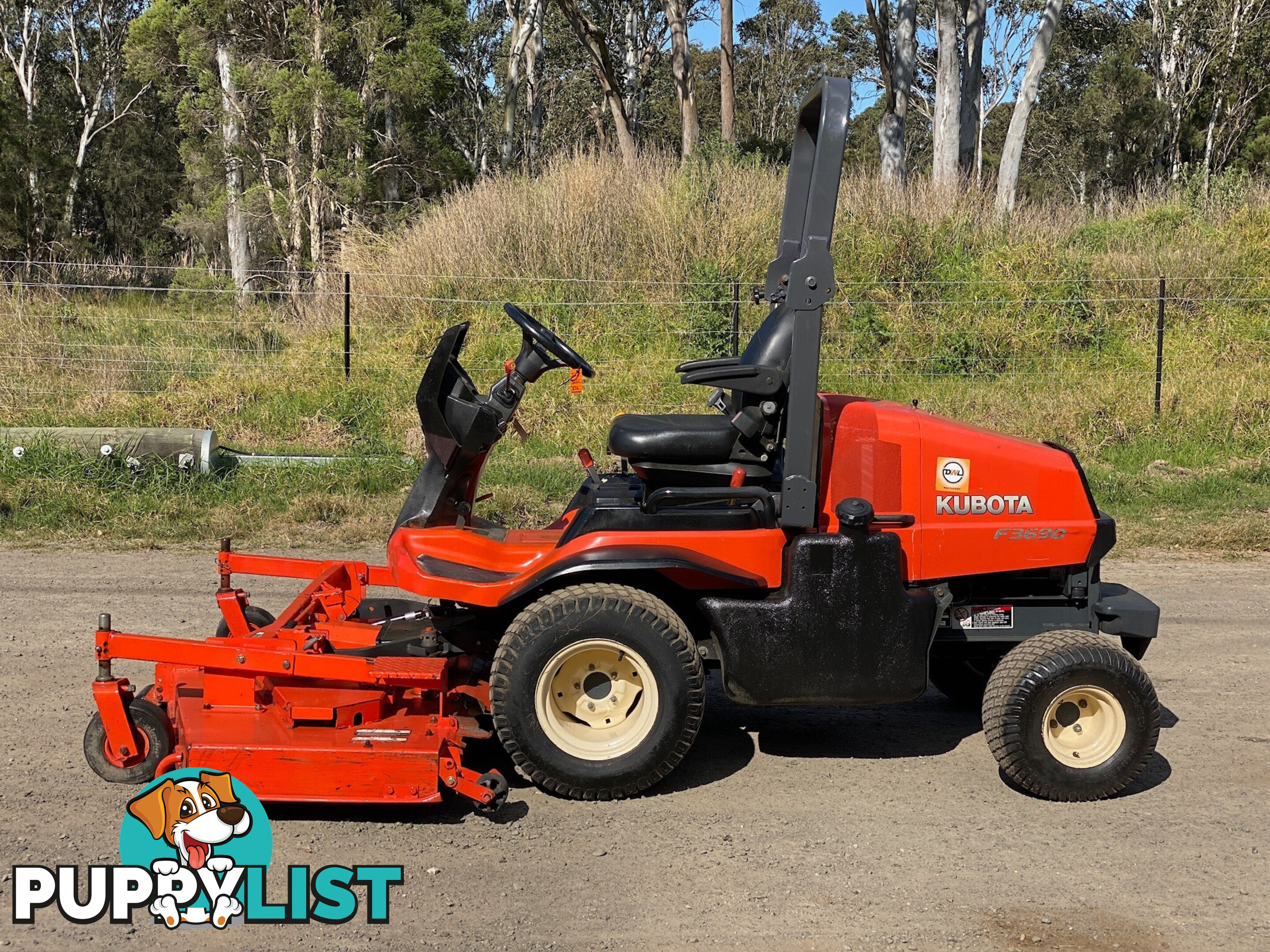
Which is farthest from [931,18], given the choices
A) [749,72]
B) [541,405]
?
[541,405]

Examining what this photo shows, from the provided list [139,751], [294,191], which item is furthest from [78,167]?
[139,751]

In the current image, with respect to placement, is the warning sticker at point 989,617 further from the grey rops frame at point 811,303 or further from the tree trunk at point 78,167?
the tree trunk at point 78,167

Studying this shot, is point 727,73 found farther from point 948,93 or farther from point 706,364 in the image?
point 706,364

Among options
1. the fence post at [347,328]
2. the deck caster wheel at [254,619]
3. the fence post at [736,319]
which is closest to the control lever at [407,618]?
the deck caster wheel at [254,619]

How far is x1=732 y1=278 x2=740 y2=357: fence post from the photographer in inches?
468

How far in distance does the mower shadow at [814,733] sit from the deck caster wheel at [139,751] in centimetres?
177

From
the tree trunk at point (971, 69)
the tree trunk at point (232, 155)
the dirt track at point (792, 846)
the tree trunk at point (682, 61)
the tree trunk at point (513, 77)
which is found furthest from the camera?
the tree trunk at point (513, 77)

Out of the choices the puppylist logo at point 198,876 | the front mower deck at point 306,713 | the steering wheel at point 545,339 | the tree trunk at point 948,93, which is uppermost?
the tree trunk at point 948,93

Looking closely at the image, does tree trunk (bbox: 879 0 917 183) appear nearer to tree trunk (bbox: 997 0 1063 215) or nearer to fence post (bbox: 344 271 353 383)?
tree trunk (bbox: 997 0 1063 215)

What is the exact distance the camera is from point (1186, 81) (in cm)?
3450

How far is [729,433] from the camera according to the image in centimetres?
454

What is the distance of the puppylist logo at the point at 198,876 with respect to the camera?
357 centimetres

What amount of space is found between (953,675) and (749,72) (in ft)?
150

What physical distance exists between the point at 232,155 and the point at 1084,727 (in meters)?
21.3
